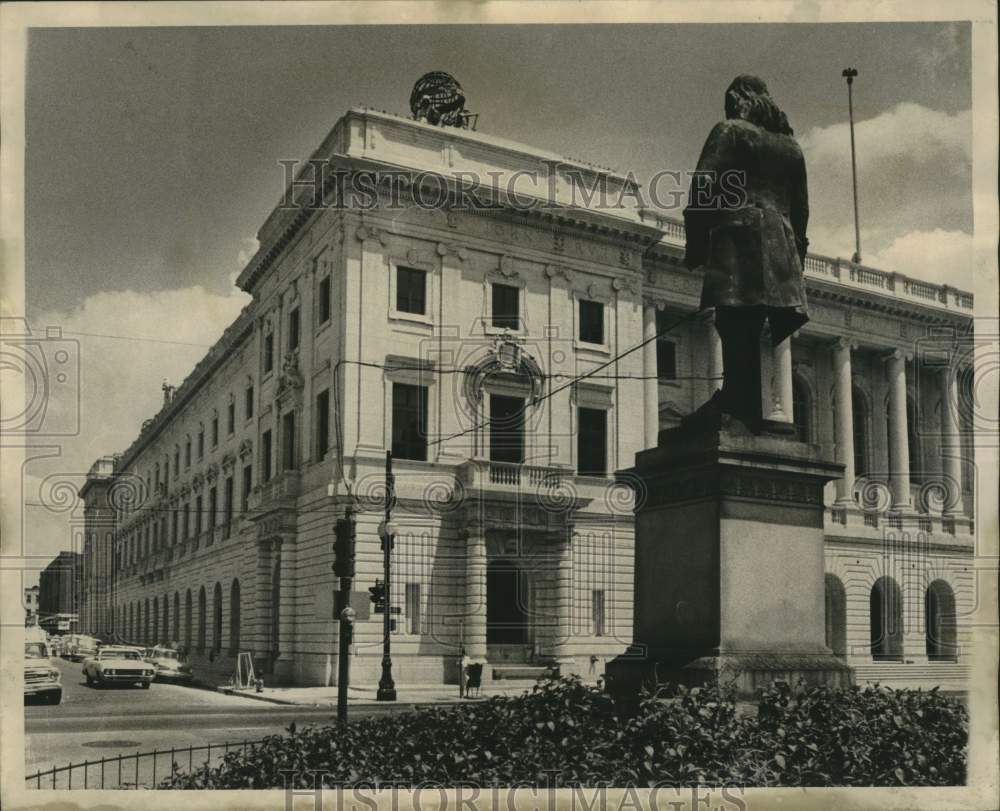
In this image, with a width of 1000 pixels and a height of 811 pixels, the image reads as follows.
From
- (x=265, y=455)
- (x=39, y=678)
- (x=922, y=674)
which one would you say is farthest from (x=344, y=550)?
(x=265, y=455)

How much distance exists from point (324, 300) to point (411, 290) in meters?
2.48

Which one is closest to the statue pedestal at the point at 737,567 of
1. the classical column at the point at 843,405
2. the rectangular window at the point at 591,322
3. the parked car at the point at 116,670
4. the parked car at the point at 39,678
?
the parked car at the point at 39,678

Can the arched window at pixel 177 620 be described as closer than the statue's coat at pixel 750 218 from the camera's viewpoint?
No

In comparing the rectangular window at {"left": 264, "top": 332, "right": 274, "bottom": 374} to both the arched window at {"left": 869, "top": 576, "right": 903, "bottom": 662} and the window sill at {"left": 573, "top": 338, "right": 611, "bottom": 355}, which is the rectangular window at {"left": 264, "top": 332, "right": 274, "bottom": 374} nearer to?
the window sill at {"left": 573, "top": 338, "right": 611, "bottom": 355}

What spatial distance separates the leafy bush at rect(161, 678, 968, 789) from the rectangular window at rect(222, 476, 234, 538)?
30111mm

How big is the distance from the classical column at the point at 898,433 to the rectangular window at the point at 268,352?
21.4 m

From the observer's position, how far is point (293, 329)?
33312 mm

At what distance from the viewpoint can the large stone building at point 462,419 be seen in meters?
28.4

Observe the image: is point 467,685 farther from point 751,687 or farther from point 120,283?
point 751,687

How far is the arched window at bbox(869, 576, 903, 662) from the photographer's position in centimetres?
3484

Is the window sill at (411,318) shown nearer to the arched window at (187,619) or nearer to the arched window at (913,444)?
the arched window at (913,444)

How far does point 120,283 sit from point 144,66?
4.54m

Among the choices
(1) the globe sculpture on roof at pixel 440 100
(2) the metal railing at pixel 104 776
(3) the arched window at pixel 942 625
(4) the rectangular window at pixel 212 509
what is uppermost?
(1) the globe sculpture on roof at pixel 440 100

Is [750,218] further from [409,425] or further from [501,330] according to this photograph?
[409,425]
